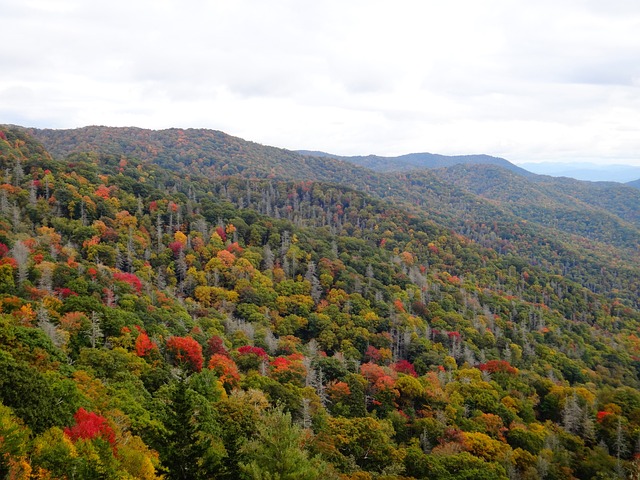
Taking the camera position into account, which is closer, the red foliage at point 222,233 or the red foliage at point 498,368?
the red foliage at point 498,368

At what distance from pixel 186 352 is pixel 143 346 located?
4207 mm

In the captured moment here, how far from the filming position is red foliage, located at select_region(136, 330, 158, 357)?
133 ft

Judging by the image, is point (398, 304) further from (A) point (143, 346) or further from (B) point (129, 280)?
(A) point (143, 346)

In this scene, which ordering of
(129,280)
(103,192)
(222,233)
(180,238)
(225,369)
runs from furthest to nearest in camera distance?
(222,233)
(103,192)
(180,238)
(129,280)
(225,369)

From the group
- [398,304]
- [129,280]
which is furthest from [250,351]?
[398,304]

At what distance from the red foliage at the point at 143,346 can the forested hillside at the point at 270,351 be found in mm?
143

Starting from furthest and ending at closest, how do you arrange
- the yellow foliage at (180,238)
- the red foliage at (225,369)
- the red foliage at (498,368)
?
the yellow foliage at (180,238)
the red foliage at (498,368)
the red foliage at (225,369)

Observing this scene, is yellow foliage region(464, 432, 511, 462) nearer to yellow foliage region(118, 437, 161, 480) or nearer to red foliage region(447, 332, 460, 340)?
yellow foliage region(118, 437, 161, 480)

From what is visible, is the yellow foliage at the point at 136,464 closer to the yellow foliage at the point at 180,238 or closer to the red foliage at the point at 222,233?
the yellow foliage at the point at 180,238

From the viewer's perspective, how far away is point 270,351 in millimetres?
58344

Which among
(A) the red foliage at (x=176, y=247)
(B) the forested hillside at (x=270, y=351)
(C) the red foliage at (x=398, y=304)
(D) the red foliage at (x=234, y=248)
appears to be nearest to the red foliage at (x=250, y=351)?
(B) the forested hillside at (x=270, y=351)

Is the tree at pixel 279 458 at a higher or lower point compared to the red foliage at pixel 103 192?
lower

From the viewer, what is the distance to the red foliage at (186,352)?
4253cm

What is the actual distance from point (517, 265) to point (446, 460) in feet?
372
